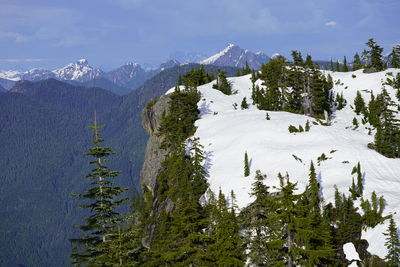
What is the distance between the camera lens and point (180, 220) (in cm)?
3000

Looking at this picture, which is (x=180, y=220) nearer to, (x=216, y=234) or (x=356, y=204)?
(x=216, y=234)

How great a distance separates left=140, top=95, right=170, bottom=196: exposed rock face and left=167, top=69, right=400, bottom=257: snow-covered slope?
996 centimetres

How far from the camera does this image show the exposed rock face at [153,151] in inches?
2692

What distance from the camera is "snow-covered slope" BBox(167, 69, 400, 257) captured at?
128ft

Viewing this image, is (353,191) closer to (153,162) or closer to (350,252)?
(350,252)

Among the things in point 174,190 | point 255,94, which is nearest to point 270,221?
point 174,190

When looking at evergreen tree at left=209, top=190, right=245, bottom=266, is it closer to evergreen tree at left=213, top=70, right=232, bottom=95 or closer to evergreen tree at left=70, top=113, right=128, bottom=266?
evergreen tree at left=70, top=113, right=128, bottom=266

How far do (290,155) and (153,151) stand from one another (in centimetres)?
3433

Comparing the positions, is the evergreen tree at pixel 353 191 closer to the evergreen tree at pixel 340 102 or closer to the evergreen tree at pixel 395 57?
the evergreen tree at pixel 340 102

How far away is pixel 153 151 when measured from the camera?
73000 millimetres

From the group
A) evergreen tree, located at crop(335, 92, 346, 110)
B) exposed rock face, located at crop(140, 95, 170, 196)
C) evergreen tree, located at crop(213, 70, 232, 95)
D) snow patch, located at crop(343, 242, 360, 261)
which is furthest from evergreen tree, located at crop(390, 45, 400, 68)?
snow patch, located at crop(343, 242, 360, 261)

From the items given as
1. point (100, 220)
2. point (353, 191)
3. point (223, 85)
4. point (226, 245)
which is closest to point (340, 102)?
point (223, 85)

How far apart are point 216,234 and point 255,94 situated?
240ft

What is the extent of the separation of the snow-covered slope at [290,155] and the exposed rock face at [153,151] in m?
9.96
